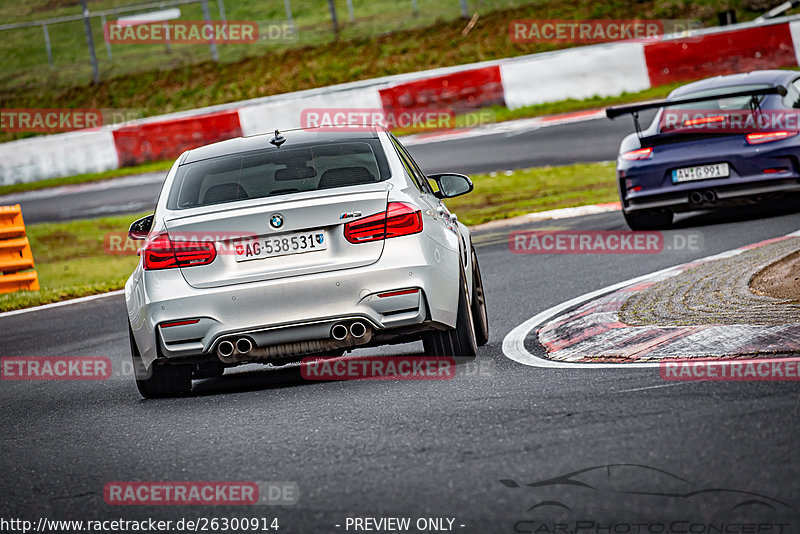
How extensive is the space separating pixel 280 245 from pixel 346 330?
23.2 inches

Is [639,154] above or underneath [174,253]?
underneath

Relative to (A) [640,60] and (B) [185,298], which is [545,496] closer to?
(B) [185,298]

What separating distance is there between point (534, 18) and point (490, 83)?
9.48 m

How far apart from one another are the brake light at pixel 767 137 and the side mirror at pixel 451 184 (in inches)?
203

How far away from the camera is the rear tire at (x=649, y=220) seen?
13.1 metres

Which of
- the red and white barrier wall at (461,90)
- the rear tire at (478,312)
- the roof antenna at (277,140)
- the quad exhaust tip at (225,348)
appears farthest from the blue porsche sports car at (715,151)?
the red and white barrier wall at (461,90)

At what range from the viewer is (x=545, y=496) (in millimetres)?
4230

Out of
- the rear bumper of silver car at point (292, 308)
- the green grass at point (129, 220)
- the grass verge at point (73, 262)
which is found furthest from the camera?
the green grass at point (129, 220)

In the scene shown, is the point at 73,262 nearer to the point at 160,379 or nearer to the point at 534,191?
the point at 534,191

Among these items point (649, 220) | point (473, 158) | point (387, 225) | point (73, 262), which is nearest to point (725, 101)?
point (649, 220)

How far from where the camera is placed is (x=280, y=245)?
668 centimetres

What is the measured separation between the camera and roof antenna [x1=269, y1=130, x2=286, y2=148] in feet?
25.1

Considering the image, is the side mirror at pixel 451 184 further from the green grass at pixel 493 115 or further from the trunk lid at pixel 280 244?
the green grass at pixel 493 115

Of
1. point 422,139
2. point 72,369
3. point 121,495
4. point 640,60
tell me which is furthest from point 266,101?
point 121,495
